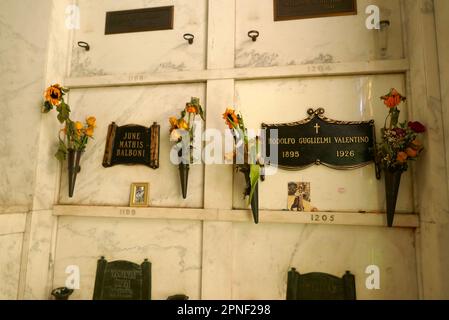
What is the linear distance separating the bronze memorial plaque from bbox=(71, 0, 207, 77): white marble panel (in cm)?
122

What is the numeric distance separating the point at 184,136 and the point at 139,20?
65.0 inches

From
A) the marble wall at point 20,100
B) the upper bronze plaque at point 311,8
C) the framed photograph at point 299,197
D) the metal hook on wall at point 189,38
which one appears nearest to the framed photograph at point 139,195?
the marble wall at point 20,100

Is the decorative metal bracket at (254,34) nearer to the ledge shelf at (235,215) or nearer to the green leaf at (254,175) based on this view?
the green leaf at (254,175)

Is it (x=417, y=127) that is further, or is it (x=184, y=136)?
(x=184, y=136)

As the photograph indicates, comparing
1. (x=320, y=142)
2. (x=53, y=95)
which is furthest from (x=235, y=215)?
(x=53, y=95)

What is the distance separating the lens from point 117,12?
3.59 meters

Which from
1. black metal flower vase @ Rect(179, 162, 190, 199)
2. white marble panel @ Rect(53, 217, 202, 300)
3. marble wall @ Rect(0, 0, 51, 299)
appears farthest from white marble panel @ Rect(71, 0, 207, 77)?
white marble panel @ Rect(53, 217, 202, 300)

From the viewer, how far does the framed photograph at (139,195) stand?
318cm

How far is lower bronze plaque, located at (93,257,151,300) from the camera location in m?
3.01

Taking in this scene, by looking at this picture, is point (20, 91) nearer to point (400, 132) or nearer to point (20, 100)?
point (20, 100)

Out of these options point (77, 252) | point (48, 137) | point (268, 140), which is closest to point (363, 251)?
point (268, 140)

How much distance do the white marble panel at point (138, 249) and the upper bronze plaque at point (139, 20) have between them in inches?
88.2

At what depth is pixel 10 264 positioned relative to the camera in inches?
115

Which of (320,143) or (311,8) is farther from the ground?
(311,8)
